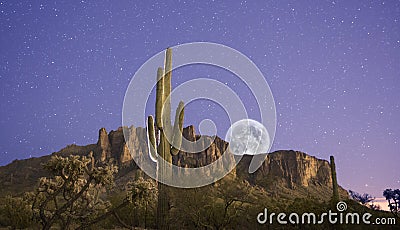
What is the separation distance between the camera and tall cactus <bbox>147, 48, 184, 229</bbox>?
9773 millimetres

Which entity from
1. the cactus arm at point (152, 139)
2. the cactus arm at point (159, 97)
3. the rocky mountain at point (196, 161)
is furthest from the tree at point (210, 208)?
the rocky mountain at point (196, 161)

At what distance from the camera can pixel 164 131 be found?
10453 mm

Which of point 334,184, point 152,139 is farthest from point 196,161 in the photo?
point 152,139

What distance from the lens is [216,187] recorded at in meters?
22.0

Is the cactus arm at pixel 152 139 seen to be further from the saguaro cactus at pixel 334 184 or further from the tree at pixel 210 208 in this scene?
the saguaro cactus at pixel 334 184

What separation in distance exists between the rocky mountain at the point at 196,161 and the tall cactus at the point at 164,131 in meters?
52.6

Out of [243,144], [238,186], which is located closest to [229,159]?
[243,144]

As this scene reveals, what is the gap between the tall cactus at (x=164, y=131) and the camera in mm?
9773
